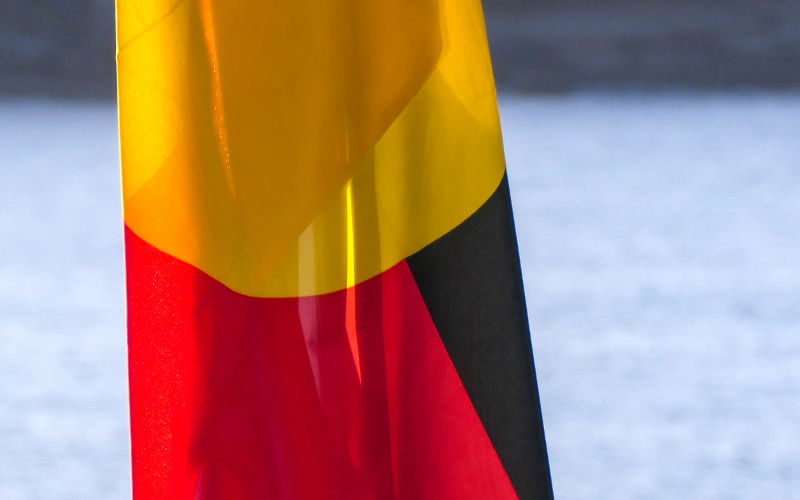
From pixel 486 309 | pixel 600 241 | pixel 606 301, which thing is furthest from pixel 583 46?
pixel 486 309

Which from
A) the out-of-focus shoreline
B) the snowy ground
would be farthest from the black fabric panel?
the out-of-focus shoreline

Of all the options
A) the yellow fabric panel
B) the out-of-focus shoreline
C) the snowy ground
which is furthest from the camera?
the out-of-focus shoreline

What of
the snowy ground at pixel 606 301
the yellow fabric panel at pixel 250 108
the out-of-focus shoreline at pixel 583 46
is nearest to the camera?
the yellow fabric panel at pixel 250 108

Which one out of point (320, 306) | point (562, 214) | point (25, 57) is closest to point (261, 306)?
point (320, 306)

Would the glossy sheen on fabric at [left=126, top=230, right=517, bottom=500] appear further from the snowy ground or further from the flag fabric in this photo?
the snowy ground

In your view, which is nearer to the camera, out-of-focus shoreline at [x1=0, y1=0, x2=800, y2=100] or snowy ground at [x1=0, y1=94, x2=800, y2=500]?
snowy ground at [x1=0, y1=94, x2=800, y2=500]

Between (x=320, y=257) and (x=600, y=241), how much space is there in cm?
244

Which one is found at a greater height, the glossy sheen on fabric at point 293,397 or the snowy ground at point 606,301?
the snowy ground at point 606,301

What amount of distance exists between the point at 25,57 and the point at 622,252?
329 cm

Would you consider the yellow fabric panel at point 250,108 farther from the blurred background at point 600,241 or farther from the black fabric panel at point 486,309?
the blurred background at point 600,241

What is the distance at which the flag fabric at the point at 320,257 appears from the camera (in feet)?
1.80

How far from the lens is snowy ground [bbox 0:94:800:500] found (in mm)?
1927

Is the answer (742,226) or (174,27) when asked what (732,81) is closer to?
(742,226)

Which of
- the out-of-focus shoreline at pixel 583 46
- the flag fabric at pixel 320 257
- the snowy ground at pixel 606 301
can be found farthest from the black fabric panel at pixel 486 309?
the out-of-focus shoreline at pixel 583 46
